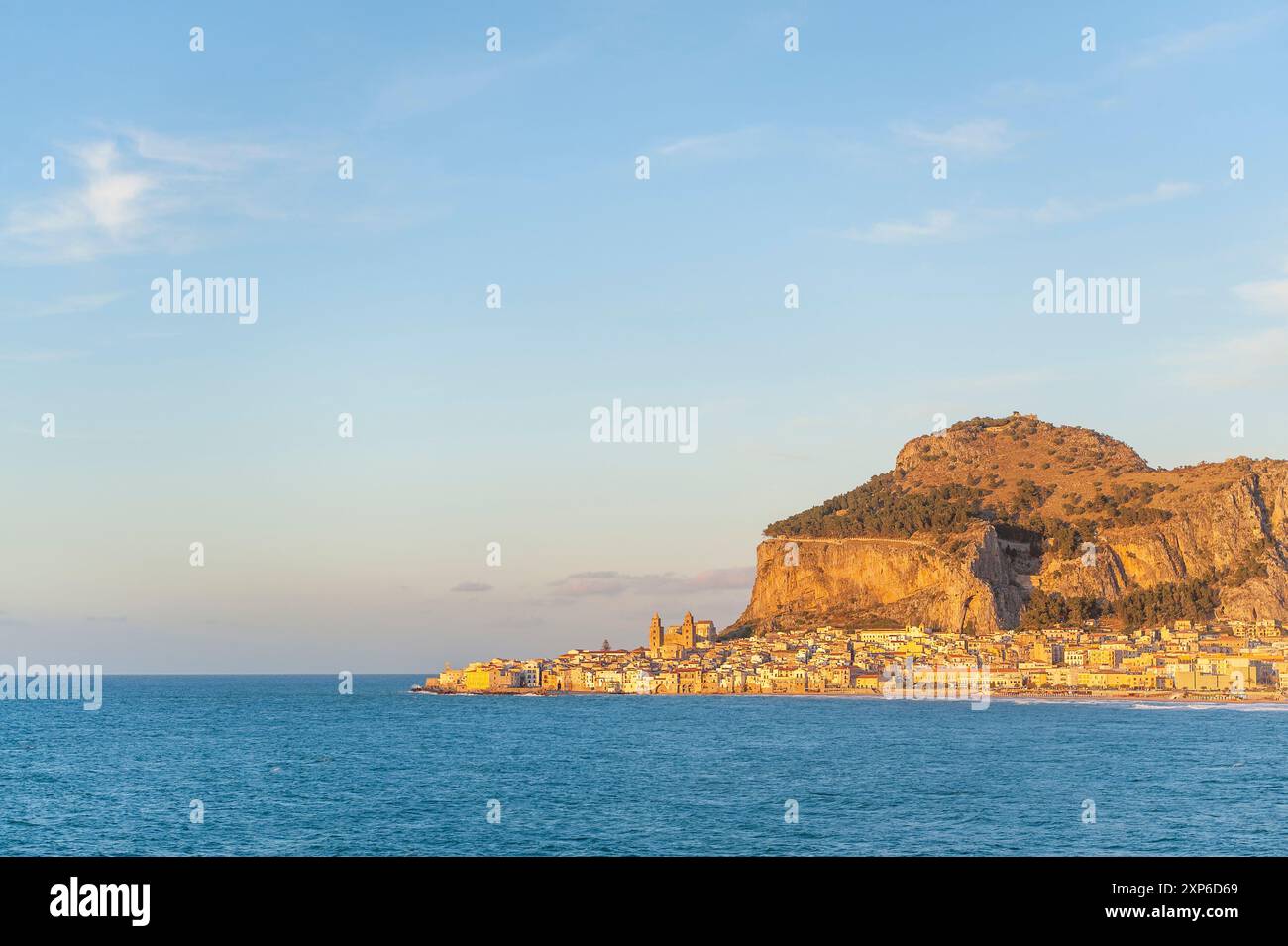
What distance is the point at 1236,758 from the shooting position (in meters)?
69.6

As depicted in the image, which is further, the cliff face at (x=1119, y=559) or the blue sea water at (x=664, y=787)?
the cliff face at (x=1119, y=559)

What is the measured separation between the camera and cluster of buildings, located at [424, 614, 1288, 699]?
466 feet

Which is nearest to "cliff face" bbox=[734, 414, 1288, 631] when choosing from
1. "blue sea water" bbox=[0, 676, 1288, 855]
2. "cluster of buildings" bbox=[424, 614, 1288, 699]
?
"cluster of buildings" bbox=[424, 614, 1288, 699]

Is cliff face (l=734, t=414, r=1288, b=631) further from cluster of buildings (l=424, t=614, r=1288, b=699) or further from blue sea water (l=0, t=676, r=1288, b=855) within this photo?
blue sea water (l=0, t=676, r=1288, b=855)

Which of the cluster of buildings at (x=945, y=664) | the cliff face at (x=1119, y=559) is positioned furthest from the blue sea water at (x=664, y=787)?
the cliff face at (x=1119, y=559)

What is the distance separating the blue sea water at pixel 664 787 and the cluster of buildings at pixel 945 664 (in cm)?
3367

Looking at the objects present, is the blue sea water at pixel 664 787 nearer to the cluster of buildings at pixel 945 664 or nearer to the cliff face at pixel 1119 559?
the cluster of buildings at pixel 945 664

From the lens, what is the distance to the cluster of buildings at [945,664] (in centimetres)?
14200

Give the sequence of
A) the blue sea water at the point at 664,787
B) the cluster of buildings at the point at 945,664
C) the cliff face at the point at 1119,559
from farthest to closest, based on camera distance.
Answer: the cliff face at the point at 1119,559
the cluster of buildings at the point at 945,664
the blue sea water at the point at 664,787

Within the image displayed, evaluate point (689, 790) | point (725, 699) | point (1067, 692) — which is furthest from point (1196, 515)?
point (689, 790)

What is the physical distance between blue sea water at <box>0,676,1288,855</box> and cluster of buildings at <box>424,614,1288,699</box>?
3367 centimetres

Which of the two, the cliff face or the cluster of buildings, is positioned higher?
the cliff face
